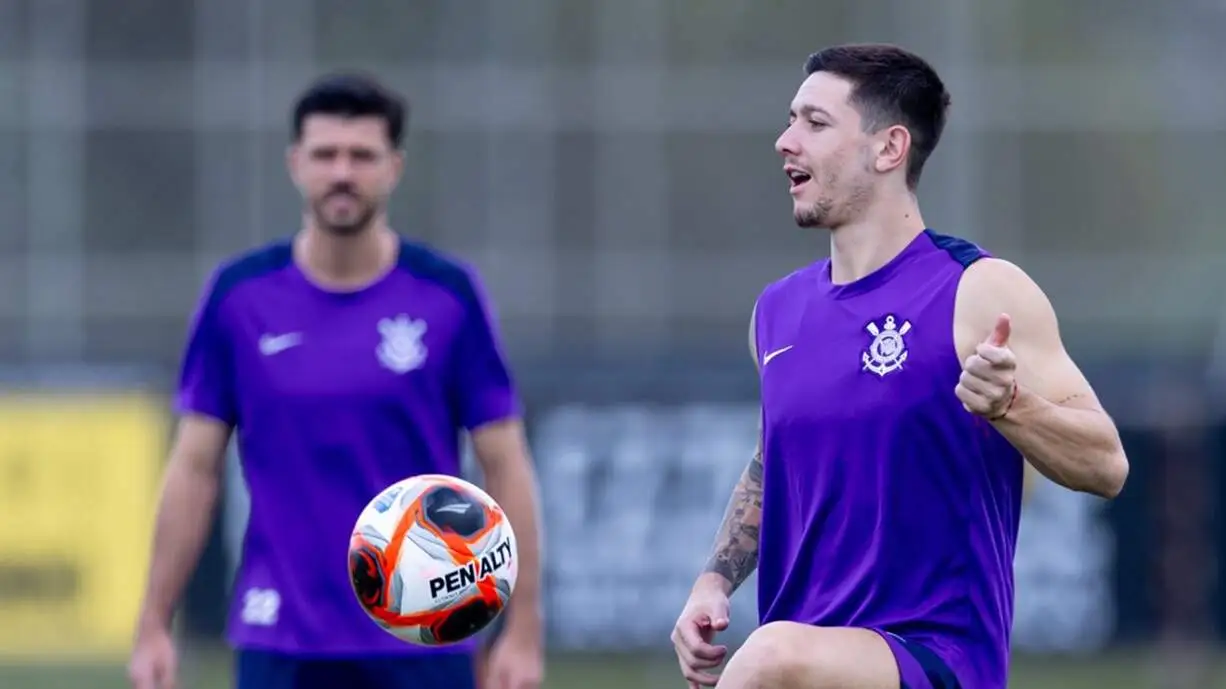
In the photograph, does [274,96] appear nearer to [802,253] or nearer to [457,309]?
[802,253]

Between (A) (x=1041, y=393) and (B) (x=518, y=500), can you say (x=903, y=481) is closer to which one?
(A) (x=1041, y=393)

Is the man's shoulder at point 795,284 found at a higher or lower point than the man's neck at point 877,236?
lower

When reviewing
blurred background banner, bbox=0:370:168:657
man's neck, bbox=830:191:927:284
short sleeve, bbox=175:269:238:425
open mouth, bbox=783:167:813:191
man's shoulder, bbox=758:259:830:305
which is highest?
open mouth, bbox=783:167:813:191

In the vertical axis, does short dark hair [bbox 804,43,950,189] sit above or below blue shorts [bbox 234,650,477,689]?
above

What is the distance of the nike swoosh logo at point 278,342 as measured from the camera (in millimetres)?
6973

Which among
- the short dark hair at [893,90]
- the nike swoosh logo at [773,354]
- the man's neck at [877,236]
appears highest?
the short dark hair at [893,90]

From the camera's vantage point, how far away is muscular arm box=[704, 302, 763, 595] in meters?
5.70

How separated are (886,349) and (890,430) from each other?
0.61 feet

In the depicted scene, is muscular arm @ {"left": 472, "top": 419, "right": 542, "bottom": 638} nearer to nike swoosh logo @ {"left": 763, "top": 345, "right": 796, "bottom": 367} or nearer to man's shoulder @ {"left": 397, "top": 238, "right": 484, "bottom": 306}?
man's shoulder @ {"left": 397, "top": 238, "right": 484, "bottom": 306}

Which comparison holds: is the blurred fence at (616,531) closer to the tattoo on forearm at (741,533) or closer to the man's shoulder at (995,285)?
the tattoo on forearm at (741,533)

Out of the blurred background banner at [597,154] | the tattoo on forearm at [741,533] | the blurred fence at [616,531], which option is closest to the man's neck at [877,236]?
the tattoo on forearm at [741,533]

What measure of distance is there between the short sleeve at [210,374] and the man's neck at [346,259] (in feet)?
0.97

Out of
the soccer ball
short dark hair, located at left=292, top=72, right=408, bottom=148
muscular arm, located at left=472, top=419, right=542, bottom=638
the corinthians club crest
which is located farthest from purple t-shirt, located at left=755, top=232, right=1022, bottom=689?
short dark hair, located at left=292, top=72, right=408, bottom=148

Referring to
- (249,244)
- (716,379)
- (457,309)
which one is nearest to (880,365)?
(457,309)
